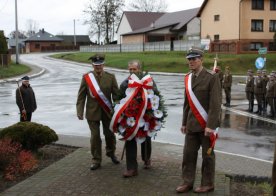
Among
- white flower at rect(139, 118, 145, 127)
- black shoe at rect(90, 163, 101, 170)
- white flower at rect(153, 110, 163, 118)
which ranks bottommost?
Answer: black shoe at rect(90, 163, 101, 170)

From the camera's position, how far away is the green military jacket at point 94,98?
314 inches

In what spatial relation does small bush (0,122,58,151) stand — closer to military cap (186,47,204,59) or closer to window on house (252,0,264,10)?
military cap (186,47,204,59)

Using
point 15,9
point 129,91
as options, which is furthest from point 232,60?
point 129,91

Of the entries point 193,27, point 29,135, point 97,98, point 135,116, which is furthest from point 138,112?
point 193,27

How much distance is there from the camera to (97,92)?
26.0ft

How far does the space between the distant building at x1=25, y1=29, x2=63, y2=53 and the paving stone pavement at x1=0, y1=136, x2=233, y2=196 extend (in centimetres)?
10700

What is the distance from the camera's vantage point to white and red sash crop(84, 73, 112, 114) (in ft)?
26.0

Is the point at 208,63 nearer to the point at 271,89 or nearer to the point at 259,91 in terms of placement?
the point at 259,91

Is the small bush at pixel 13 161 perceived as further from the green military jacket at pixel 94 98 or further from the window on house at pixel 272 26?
the window on house at pixel 272 26

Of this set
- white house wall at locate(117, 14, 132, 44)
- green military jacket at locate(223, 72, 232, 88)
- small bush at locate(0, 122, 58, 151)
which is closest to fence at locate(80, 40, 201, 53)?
white house wall at locate(117, 14, 132, 44)

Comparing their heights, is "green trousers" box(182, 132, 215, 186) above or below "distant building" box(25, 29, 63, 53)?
below

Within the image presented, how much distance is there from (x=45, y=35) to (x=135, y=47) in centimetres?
5524

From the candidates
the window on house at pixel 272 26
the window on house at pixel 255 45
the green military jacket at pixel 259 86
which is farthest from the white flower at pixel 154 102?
the window on house at pixel 272 26

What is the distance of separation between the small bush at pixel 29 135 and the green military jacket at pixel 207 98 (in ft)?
11.2
